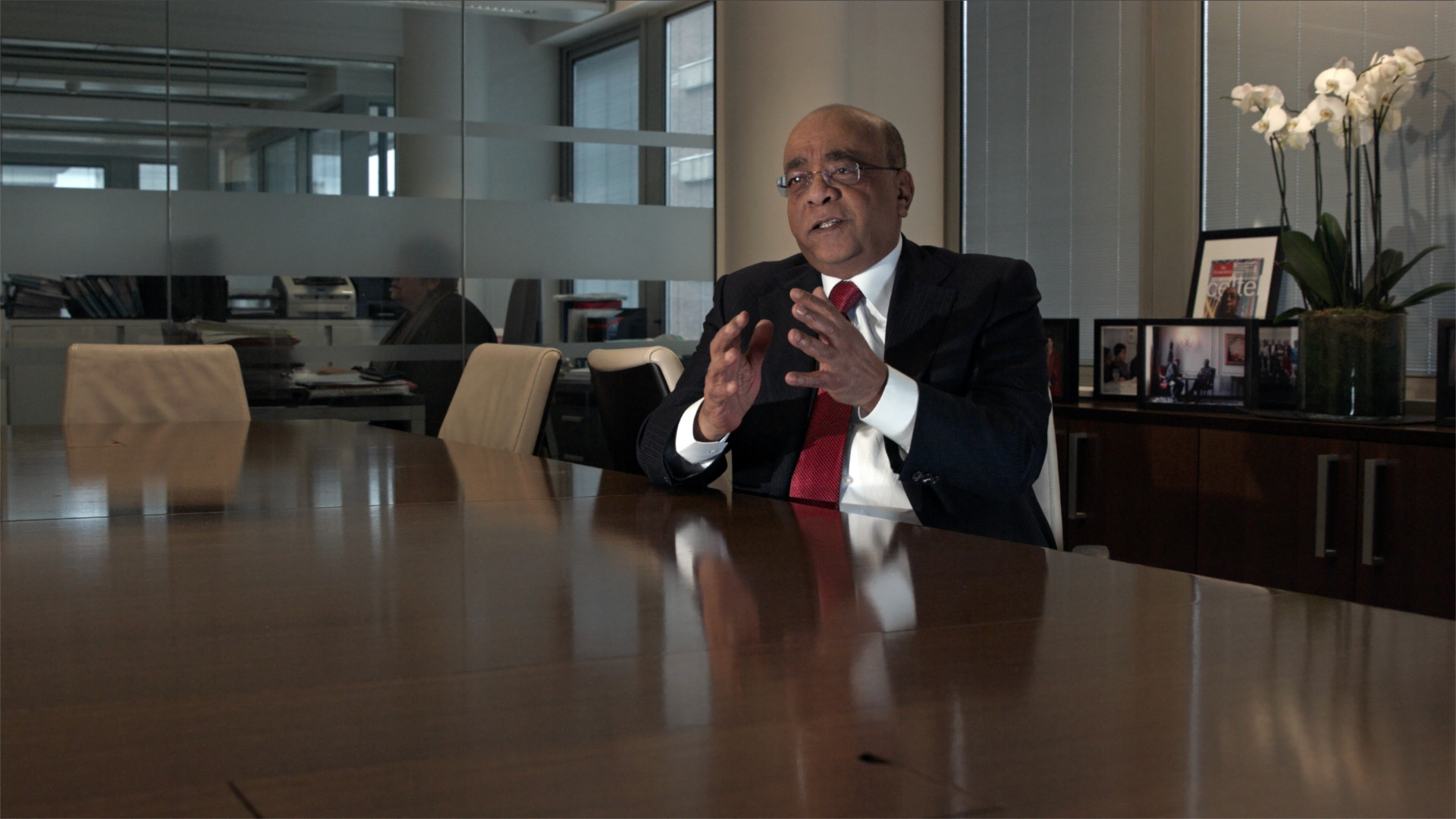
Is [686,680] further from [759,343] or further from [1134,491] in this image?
[1134,491]

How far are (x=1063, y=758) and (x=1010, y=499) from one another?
52.9 inches

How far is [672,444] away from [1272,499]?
197cm

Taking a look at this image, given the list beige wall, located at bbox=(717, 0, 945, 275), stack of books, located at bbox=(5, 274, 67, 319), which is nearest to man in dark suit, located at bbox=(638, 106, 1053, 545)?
beige wall, located at bbox=(717, 0, 945, 275)

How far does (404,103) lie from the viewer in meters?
5.12

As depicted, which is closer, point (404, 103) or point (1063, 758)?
point (1063, 758)

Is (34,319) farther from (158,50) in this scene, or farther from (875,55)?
(875,55)

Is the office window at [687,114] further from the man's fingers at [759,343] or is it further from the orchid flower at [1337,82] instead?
the man's fingers at [759,343]

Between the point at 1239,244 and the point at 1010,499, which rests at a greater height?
the point at 1239,244

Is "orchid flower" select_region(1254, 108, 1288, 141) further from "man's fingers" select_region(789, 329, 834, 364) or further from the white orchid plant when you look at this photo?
"man's fingers" select_region(789, 329, 834, 364)

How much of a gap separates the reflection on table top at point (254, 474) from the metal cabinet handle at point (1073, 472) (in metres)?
1.99

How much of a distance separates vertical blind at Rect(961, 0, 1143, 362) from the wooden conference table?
11.7ft

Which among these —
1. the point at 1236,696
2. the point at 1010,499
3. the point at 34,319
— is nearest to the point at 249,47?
the point at 34,319

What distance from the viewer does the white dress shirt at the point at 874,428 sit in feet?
5.73

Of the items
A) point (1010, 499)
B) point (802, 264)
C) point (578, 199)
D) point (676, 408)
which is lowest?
point (1010, 499)
